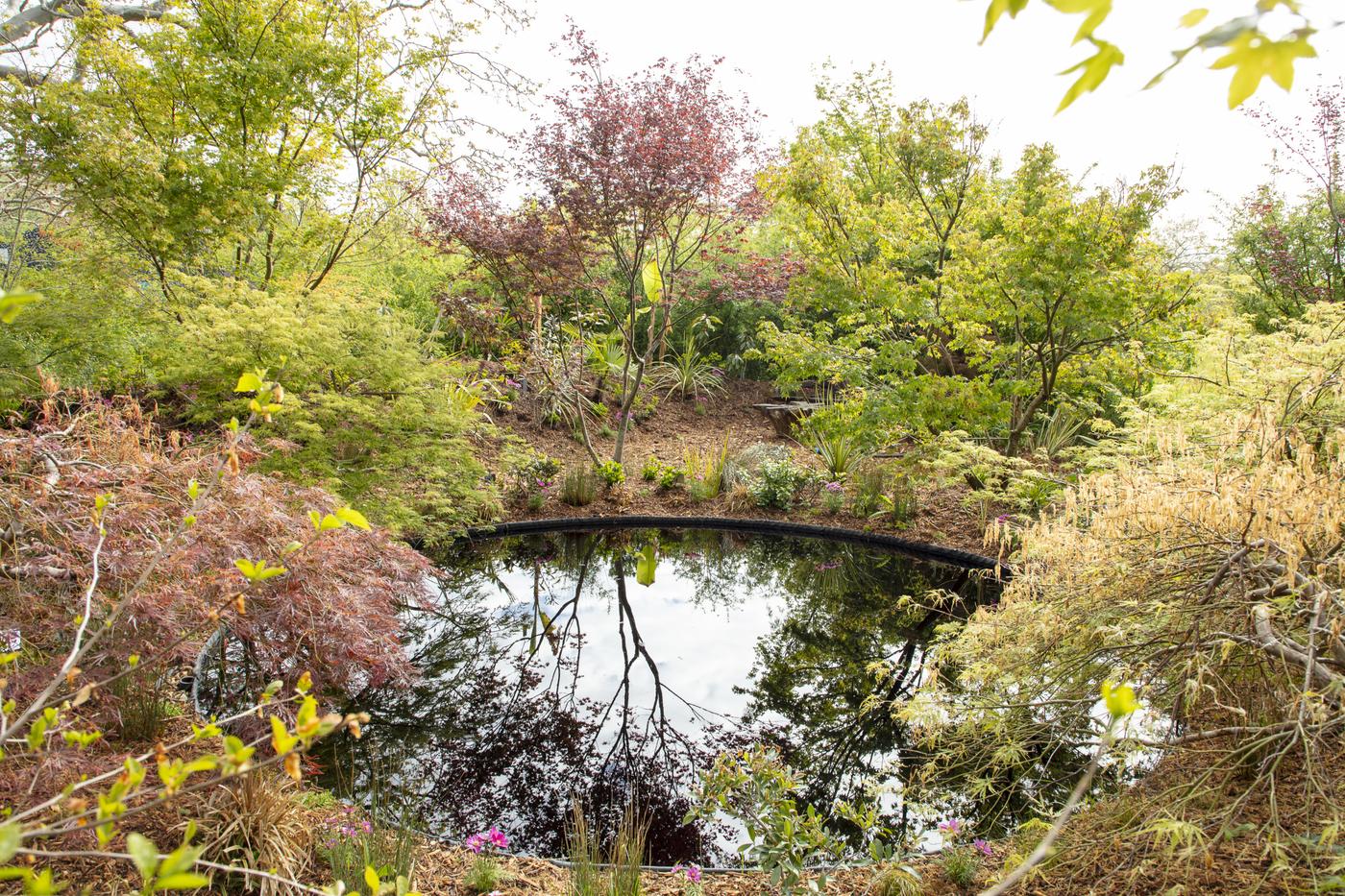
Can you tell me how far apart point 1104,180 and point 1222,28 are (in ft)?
20.4

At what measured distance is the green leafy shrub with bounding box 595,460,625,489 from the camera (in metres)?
7.65

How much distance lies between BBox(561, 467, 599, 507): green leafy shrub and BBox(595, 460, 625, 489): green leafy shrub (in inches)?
6.1

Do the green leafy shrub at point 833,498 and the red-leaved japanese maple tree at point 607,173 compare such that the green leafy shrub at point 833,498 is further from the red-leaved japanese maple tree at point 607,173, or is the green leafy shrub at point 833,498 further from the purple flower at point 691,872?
the purple flower at point 691,872

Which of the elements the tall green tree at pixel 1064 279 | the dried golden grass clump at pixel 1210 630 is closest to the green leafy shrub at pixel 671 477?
the tall green tree at pixel 1064 279

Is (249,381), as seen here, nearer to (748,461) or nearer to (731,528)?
(731,528)

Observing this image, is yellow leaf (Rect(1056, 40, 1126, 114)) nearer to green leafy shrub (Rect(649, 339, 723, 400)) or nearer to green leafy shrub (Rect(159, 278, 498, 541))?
green leafy shrub (Rect(159, 278, 498, 541))

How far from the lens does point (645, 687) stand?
4.11m

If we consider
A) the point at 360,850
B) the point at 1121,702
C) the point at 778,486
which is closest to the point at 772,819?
the point at 360,850

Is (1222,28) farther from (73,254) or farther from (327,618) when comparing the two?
(73,254)

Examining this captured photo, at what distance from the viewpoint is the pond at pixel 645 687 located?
119 inches

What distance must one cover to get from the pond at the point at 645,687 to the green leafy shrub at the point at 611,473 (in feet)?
3.78

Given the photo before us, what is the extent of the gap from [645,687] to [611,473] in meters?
3.71

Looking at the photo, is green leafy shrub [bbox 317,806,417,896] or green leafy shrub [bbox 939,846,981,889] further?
Answer: green leafy shrub [bbox 939,846,981,889]

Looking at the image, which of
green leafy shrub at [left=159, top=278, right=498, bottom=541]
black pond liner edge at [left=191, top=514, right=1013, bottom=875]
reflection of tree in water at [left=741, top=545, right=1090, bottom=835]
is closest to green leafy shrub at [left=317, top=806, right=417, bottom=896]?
reflection of tree in water at [left=741, top=545, right=1090, bottom=835]
